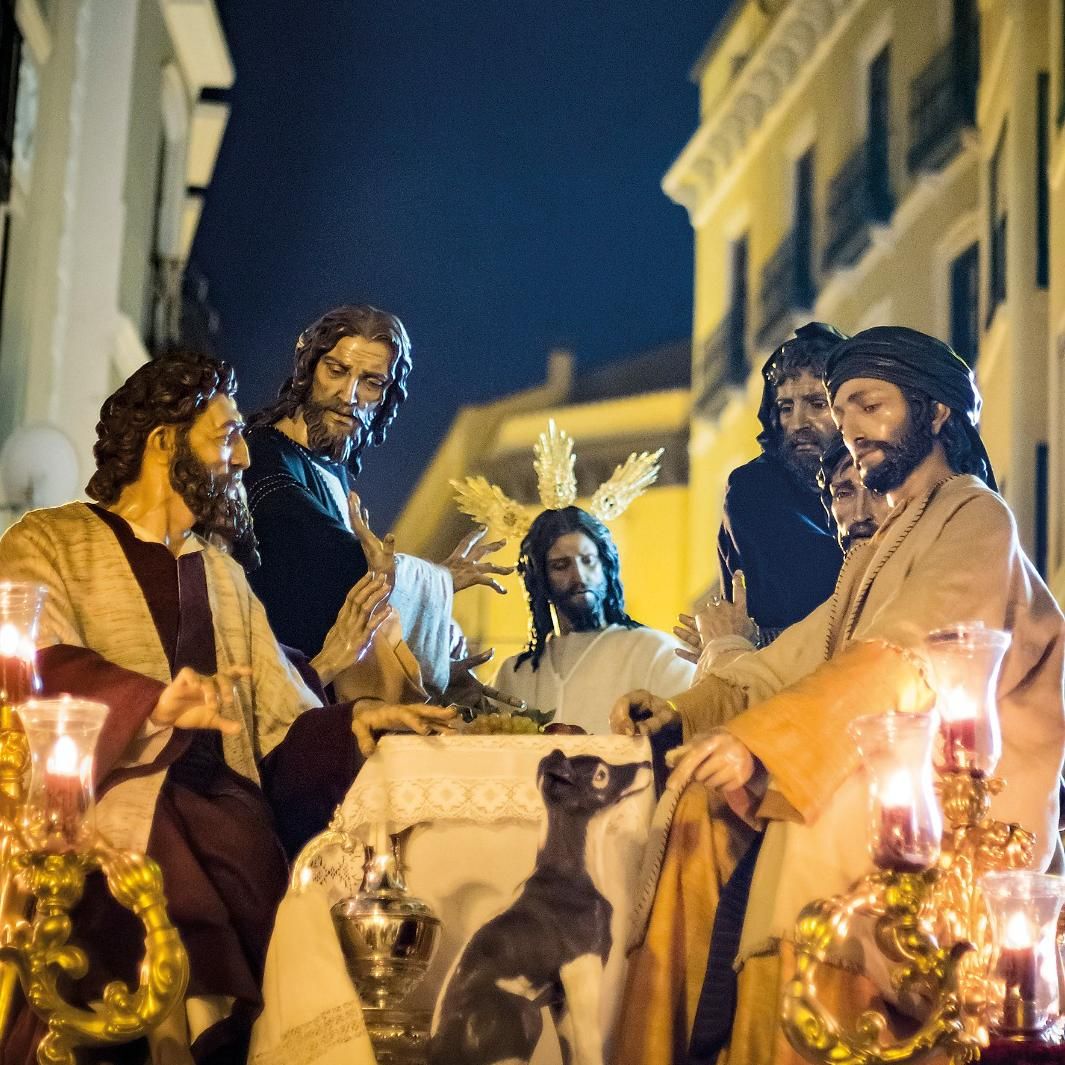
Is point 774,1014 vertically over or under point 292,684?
under

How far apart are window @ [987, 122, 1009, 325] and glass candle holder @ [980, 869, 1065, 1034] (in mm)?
5697

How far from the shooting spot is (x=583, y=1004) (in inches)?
182

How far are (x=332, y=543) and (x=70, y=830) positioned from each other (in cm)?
215

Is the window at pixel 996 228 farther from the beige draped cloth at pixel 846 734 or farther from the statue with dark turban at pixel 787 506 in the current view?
the beige draped cloth at pixel 846 734

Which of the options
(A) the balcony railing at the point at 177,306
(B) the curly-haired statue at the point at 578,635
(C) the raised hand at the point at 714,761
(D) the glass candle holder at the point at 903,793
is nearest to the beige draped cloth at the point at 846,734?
(C) the raised hand at the point at 714,761

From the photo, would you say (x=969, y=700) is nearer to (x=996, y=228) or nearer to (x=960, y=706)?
(x=960, y=706)

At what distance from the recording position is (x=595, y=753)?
188 inches

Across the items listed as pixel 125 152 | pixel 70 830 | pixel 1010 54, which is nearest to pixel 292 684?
pixel 70 830

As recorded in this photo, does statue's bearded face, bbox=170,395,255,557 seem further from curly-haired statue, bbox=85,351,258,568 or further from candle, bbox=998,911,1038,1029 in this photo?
candle, bbox=998,911,1038,1029

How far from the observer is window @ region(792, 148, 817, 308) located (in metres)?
10.9

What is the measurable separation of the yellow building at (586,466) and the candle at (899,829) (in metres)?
Result: 4.67

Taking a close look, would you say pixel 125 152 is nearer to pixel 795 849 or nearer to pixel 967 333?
pixel 967 333

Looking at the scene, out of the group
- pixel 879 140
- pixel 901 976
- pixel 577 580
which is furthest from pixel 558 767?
pixel 879 140

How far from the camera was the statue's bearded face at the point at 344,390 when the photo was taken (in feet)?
21.3
